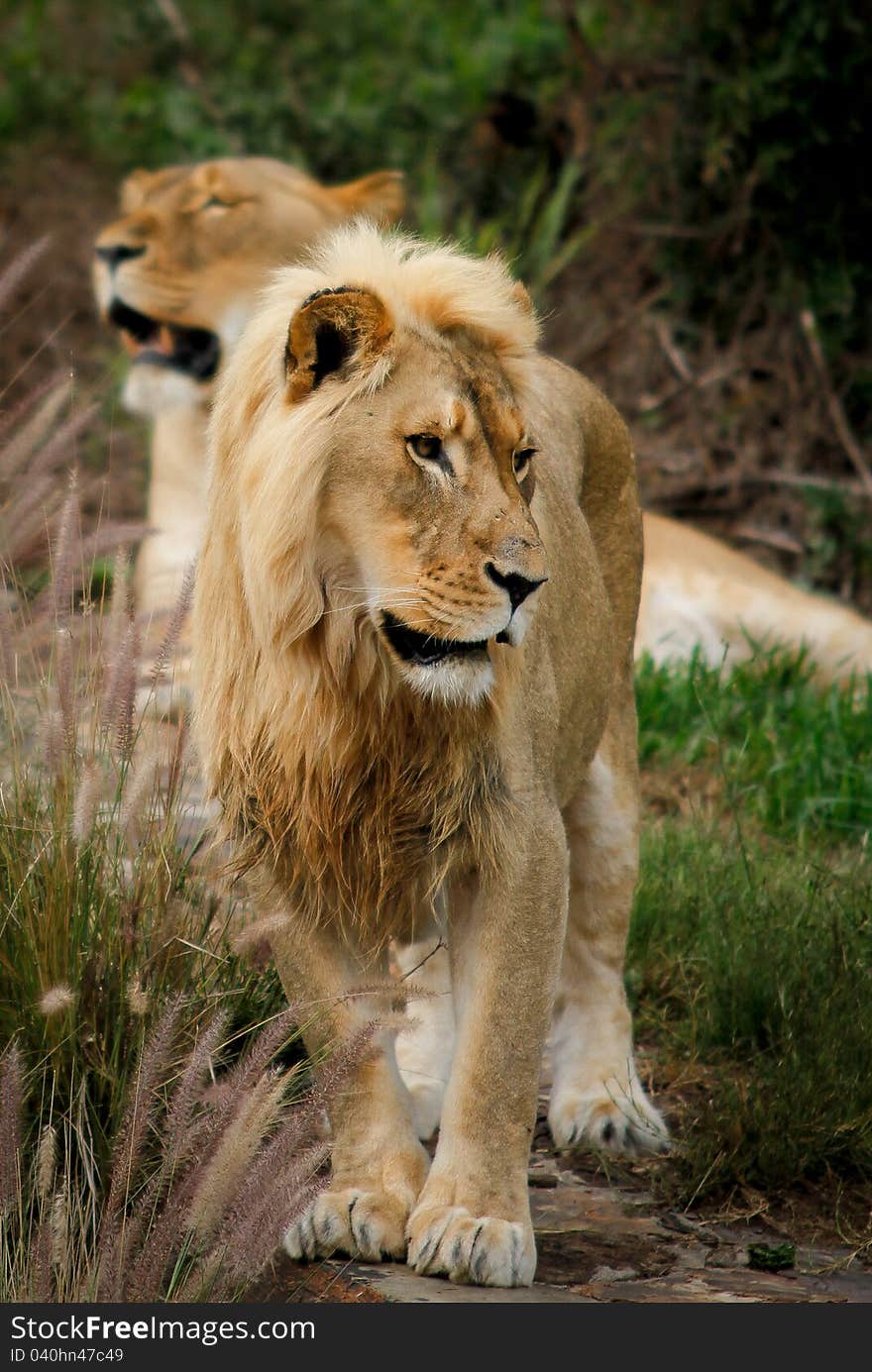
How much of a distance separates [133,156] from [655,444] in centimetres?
478

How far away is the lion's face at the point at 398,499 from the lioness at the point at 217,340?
328 centimetres

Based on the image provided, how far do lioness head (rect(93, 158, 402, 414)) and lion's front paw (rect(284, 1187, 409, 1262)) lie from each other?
396 centimetres

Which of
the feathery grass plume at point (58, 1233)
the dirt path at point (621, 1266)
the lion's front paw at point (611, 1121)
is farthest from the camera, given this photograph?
the lion's front paw at point (611, 1121)

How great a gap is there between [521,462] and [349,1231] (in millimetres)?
1314

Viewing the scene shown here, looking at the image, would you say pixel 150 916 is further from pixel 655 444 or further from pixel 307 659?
pixel 655 444

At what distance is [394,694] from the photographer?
10.5 ft

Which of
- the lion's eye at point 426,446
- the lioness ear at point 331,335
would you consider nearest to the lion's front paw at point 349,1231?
the lion's eye at point 426,446

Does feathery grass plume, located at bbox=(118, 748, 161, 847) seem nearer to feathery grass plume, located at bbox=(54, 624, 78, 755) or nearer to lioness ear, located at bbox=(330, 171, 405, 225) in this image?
feathery grass plume, located at bbox=(54, 624, 78, 755)

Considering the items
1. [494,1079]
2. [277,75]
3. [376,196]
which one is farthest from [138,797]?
[277,75]

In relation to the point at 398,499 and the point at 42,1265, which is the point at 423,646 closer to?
the point at 398,499

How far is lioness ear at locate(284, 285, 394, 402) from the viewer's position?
305 cm

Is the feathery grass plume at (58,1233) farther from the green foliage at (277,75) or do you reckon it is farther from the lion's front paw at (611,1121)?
the green foliage at (277,75)

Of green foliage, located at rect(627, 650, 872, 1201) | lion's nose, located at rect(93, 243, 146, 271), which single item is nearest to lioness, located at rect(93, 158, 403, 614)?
lion's nose, located at rect(93, 243, 146, 271)

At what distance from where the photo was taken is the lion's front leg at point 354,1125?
3158 millimetres
